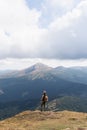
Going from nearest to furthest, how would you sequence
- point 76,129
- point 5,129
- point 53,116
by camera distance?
point 76,129, point 5,129, point 53,116

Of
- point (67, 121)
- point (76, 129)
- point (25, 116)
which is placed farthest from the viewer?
point (25, 116)

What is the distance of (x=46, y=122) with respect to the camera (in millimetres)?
50406

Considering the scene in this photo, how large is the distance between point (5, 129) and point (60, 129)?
7.98 m

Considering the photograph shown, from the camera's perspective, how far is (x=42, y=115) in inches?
2263

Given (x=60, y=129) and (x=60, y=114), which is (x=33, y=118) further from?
(x=60, y=129)

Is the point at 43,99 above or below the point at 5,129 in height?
above

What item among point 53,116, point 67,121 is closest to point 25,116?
point 53,116

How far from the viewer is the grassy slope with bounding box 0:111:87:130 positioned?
44703 mm

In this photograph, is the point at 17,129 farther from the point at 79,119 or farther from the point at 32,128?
the point at 79,119

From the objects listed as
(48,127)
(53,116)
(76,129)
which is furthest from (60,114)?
(76,129)

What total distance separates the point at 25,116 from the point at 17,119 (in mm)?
2007

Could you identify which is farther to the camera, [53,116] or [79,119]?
[53,116]

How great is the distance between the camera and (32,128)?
44.6 meters

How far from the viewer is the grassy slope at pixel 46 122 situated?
147 feet
